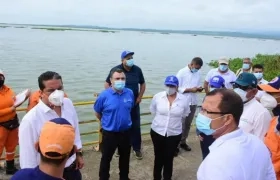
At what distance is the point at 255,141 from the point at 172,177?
310 cm

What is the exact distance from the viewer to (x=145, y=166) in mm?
5512

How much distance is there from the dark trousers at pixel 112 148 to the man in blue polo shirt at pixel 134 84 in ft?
3.37

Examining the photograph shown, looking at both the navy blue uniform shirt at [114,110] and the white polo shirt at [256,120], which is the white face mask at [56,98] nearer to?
the navy blue uniform shirt at [114,110]

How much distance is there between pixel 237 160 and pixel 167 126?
8.61 ft

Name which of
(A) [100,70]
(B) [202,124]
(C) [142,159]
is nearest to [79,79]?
(A) [100,70]

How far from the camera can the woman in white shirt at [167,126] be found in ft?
15.5

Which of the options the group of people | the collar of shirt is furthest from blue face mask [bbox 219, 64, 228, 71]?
the collar of shirt

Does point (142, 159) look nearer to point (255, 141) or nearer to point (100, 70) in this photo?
point (255, 141)

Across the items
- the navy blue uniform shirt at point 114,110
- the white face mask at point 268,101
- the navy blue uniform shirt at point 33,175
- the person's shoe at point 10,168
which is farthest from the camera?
the person's shoe at point 10,168

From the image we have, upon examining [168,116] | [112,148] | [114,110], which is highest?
[114,110]

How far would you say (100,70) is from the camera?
24031mm

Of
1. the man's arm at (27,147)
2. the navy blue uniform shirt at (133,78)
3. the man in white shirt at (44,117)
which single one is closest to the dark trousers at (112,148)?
the man in white shirt at (44,117)

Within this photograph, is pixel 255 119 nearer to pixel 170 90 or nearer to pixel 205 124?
pixel 205 124

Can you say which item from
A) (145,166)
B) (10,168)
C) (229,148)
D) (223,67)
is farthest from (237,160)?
(223,67)
